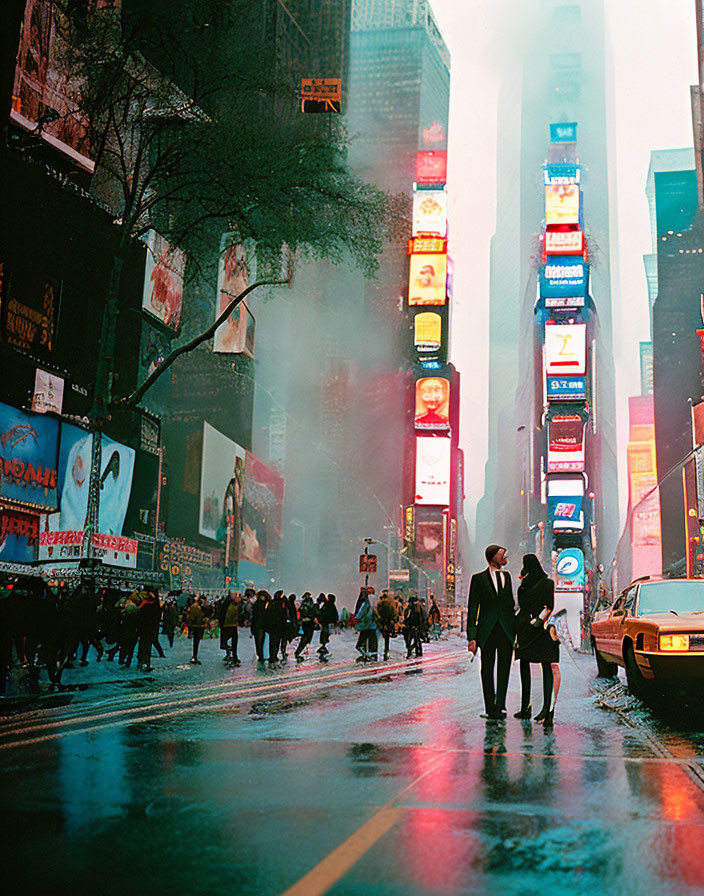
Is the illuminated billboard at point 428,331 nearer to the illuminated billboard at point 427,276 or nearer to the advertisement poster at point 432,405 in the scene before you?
the advertisement poster at point 432,405

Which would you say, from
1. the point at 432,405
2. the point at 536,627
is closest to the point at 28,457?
the point at 536,627

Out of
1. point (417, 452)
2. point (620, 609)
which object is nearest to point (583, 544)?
point (417, 452)

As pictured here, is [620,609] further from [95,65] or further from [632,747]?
[95,65]

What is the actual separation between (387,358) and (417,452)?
65769 millimetres

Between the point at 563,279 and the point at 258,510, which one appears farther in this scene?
the point at 563,279

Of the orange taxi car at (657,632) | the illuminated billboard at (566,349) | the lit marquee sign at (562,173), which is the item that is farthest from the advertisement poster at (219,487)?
the lit marquee sign at (562,173)

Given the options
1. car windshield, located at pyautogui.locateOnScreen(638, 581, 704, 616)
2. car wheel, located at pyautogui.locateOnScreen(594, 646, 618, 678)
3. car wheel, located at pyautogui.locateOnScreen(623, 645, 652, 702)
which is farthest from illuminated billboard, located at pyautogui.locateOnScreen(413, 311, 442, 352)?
car wheel, located at pyautogui.locateOnScreen(623, 645, 652, 702)

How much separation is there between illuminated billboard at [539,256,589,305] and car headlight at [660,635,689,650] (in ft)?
345

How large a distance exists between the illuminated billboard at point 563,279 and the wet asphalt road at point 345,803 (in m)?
107

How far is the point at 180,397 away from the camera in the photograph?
249ft

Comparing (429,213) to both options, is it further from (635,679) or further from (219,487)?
(635,679)

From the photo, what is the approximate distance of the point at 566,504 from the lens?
109250 millimetres

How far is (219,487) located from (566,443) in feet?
173

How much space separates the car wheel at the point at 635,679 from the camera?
11.8 m
